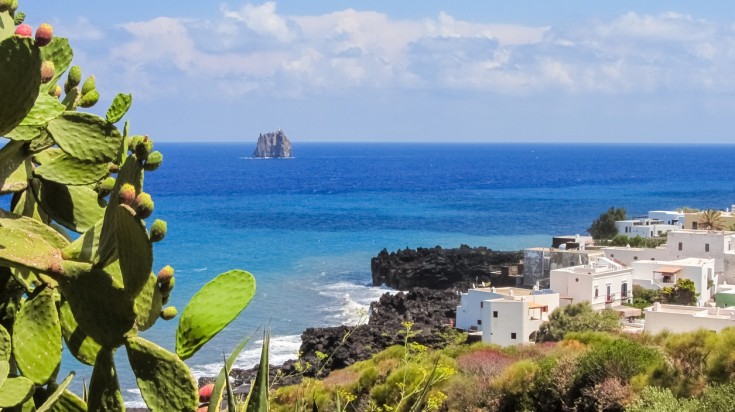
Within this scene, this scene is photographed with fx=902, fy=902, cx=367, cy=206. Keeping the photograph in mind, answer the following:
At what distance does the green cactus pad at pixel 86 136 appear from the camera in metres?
2.51

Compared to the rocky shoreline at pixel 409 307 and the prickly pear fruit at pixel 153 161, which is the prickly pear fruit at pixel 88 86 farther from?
the rocky shoreline at pixel 409 307

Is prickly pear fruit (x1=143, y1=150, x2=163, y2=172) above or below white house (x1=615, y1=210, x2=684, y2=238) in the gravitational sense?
above

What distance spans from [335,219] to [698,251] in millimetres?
49350

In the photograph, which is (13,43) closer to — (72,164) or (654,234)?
(72,164)

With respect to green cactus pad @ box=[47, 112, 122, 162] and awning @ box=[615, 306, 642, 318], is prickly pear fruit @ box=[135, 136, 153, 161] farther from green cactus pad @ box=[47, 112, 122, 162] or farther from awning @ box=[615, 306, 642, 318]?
awning @ box=[615, 306, 642, 318]

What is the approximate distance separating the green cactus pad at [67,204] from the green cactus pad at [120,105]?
0.28 m

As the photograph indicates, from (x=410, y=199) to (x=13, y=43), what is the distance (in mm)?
101322

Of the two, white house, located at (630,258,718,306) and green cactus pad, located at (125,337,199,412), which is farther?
white house, located at (630,258,718,306)

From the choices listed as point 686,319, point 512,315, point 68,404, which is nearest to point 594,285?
point 512,315

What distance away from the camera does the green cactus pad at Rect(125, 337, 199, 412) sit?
2082mm

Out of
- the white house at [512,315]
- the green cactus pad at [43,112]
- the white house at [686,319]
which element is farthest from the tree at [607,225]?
the green cactus pad at [43,112]

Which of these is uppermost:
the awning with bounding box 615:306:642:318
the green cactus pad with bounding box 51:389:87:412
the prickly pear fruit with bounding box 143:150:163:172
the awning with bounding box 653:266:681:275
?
the prickly pear fruit with bounding box 143:150:163:172

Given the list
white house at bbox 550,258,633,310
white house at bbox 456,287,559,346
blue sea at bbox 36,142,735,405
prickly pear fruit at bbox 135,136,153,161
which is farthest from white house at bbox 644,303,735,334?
prickly pear fruit at bbox 135,136,153,161

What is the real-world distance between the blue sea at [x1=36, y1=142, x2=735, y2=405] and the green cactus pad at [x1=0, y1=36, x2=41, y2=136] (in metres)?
5.64
